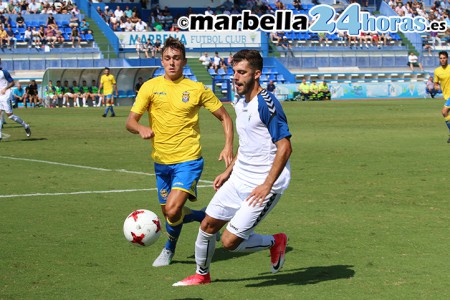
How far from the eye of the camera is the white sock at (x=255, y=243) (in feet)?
25.6

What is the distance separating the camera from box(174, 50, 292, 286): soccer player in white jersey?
7328 millimetres

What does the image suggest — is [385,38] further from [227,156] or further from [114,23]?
[227,156]

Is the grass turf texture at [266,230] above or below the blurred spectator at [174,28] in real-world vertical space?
above

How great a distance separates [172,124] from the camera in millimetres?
9062

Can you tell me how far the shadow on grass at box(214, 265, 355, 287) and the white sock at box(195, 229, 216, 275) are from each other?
1.00ft

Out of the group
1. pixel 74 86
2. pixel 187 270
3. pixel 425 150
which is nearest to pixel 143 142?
pixel 425 150

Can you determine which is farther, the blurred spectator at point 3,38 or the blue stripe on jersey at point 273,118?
the blurred spectator at point 3,38

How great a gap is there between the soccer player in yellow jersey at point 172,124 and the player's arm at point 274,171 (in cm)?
154

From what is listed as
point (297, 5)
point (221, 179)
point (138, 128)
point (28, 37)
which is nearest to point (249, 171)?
point (221, 179)

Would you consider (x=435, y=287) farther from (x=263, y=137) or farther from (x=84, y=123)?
(x=84, y=123)

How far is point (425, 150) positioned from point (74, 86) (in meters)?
33.3

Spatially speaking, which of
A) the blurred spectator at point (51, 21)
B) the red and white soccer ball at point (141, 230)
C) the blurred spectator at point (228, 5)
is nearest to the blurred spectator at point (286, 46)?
the blurred spectator at point (228, 5)

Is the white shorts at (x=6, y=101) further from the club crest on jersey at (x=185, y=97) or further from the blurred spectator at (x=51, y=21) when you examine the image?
the blurred spectator at (x=51, y=21)

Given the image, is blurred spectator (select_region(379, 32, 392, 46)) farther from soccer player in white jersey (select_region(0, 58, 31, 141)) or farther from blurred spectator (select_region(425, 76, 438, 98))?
soccer player in white jersey (select_region(0, 58, 31, 141))
